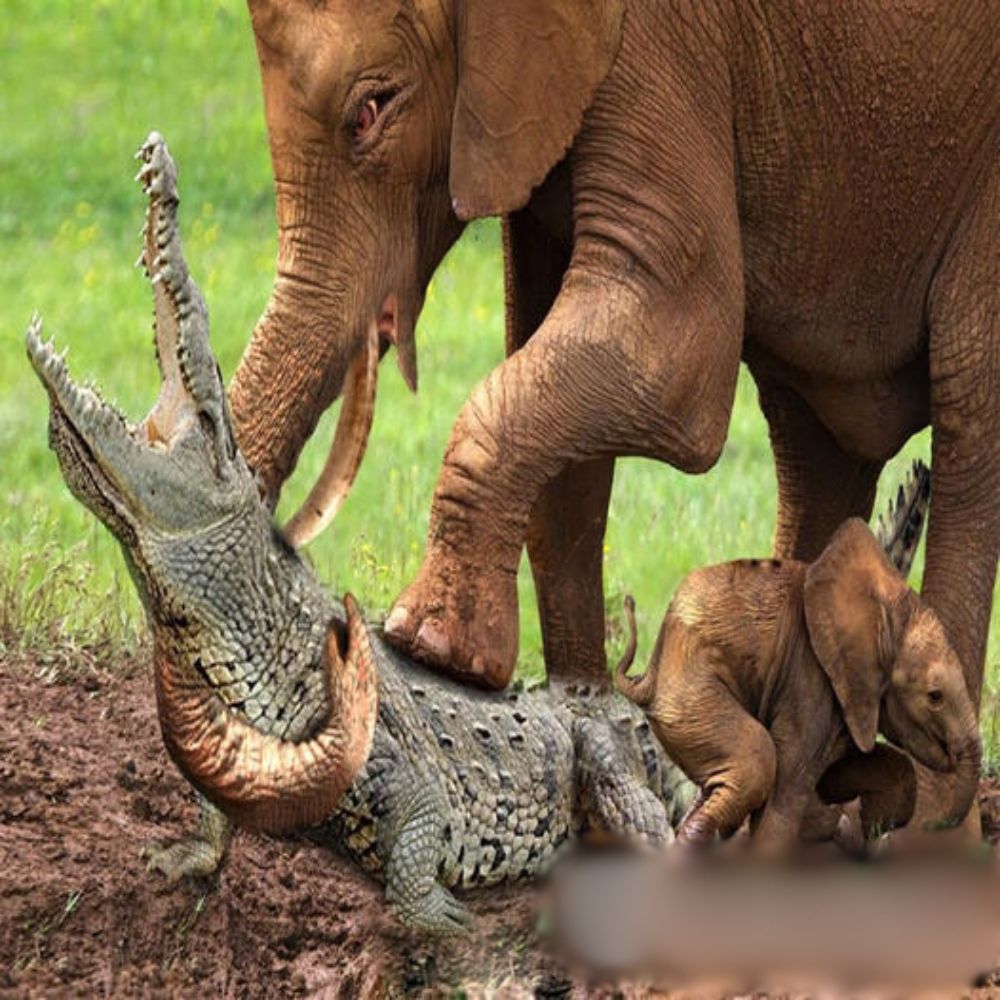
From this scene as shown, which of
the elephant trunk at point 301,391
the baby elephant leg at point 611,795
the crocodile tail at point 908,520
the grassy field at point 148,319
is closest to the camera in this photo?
the elephant trunk at point 301,391

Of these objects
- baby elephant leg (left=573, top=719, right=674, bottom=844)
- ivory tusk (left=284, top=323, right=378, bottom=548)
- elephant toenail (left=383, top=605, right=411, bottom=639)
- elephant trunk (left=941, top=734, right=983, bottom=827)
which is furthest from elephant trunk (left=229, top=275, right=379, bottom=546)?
elephant trunk (left=941, top=734, right=983, bottom=827)

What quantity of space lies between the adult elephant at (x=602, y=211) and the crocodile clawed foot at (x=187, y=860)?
61cm

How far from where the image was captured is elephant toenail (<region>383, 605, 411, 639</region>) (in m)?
5.20

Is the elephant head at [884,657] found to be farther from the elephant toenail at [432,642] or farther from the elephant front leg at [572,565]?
the elephant toenail at [432,642]

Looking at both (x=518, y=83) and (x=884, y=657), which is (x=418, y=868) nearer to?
(x=884, y=657)

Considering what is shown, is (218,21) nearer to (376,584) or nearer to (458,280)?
(458,280)

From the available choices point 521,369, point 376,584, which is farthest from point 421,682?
point 376,584

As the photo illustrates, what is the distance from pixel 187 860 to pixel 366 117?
64.9 inches

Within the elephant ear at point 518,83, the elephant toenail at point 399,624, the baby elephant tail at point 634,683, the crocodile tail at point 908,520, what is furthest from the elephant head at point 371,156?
the crocodile tail at point 908,520

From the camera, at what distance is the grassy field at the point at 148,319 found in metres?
8.30

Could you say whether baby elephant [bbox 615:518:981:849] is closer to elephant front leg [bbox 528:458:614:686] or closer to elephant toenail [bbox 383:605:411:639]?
elephant front leg [bbox 528:458:614:686]

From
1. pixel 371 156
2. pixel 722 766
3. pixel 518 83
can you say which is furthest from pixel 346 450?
pixel 722 766

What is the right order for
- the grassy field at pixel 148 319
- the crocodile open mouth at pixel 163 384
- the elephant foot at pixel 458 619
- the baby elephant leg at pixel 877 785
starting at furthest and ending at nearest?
1. the grassy field at pixel 148 319
2. the baby elephant leg at pixel 877 785
3. the elephant foot at pixel 458 619
4. the crocodile open mouth at pixel 163 384

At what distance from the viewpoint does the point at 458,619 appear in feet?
16.9
